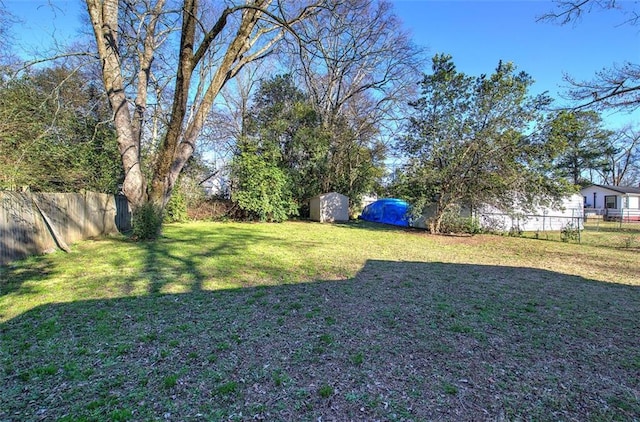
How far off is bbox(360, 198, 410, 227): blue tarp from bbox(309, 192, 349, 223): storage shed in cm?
208

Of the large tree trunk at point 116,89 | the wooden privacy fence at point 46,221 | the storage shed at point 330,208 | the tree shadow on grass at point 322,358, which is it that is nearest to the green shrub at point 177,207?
the wooden privacy fence at point 46,221

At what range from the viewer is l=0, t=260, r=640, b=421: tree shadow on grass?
2.04 m

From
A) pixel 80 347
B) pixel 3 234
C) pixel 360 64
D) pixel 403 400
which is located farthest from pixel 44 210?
pixel 360 64

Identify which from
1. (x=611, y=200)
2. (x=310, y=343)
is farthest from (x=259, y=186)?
(x=611, y=200)

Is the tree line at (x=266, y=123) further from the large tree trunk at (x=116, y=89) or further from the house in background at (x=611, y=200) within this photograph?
the house in background at (x=611, y=200)

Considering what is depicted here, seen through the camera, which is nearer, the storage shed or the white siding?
the storage shed

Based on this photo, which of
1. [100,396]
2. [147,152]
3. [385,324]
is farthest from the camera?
[147,152]

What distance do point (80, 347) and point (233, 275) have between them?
8.70 feet

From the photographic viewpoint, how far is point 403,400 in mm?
2123

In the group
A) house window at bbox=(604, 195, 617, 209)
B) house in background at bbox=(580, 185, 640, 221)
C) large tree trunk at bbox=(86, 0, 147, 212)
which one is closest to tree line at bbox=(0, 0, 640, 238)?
large tree trunk at bbox=(86, 0, 147, 212)

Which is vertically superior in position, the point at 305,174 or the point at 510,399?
the point at 305,174

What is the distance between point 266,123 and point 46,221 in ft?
42.9

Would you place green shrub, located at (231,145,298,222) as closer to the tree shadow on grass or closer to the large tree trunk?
the large tree trunk

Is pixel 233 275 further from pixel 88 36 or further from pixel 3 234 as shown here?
pixel 88 36
